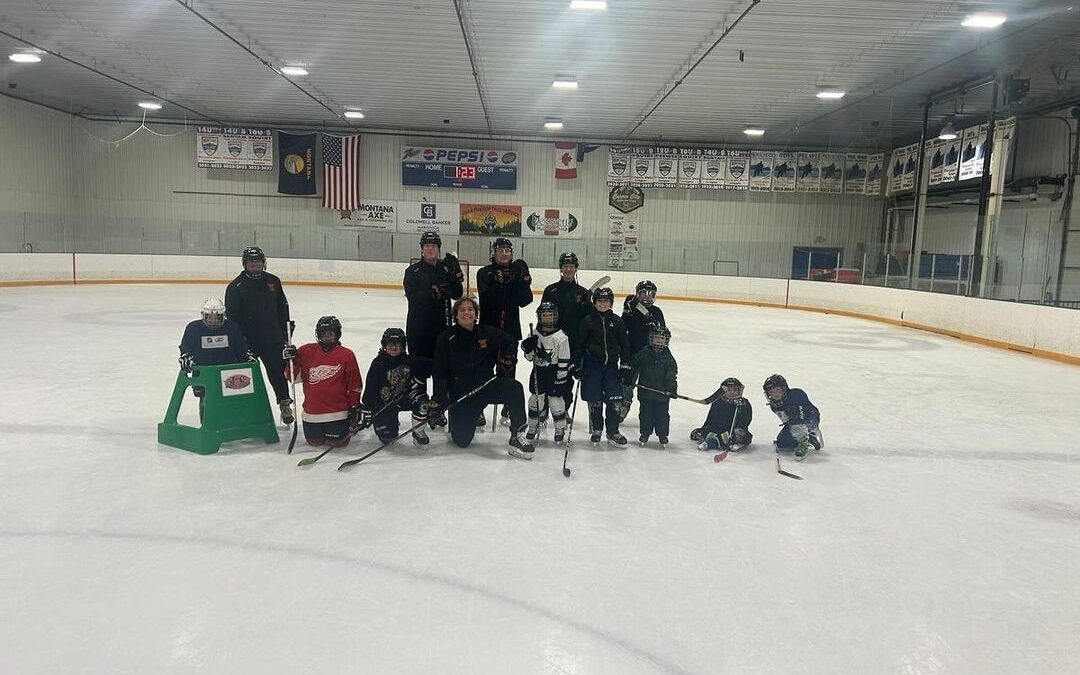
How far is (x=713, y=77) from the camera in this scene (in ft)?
50.8

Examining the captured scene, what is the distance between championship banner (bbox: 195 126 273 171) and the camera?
22.0 m

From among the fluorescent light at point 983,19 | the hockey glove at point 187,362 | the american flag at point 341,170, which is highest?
the fluorescent light at point 983,19

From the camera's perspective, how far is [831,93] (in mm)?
16375

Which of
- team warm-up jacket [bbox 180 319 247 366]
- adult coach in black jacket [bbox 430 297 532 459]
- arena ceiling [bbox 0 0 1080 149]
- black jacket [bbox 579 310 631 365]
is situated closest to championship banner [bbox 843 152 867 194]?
arena ceiling [bbox 0 0 1080 149]

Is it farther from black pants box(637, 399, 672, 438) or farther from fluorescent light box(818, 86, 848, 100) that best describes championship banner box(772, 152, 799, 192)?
black pants box(637, 399, 672, 438)

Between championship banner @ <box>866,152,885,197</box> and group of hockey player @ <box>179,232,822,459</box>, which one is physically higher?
championship banner @ <box>866,152,885,197</box>

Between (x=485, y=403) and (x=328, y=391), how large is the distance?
3.59 feet

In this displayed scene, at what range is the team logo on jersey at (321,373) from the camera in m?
4.68

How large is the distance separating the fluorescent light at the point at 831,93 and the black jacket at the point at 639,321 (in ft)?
44.1

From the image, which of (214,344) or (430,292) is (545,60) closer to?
(430,292)

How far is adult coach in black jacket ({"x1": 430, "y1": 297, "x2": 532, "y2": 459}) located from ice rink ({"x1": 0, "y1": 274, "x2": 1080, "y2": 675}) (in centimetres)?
21

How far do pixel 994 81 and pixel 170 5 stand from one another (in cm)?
1623

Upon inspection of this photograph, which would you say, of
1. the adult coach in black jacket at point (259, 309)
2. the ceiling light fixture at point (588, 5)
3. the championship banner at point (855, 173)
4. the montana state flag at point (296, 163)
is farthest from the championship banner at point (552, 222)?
the adult coach in black jacket at point (259, 309)

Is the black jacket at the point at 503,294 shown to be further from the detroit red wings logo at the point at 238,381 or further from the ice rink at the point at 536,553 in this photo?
the detroit red wings logo at the point at 238,381
